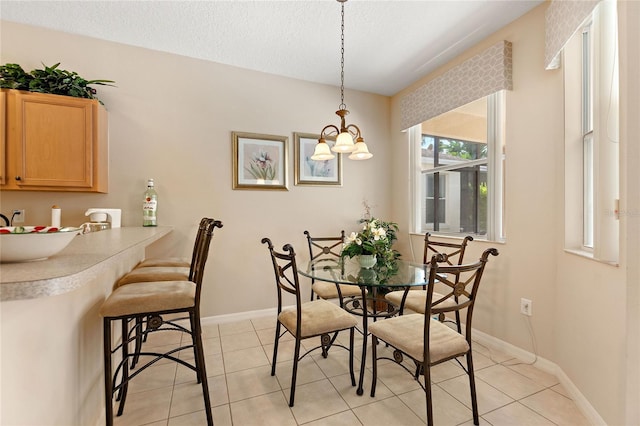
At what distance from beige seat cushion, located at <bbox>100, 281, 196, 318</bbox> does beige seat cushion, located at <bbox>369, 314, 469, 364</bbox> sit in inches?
43.5

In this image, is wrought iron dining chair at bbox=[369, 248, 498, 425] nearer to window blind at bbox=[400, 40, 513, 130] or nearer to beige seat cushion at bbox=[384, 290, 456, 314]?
beige seat cushion at bbox=[384, 290, 456, 314]

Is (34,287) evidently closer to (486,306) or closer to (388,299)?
(388,299)

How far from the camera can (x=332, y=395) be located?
1845 millimetres

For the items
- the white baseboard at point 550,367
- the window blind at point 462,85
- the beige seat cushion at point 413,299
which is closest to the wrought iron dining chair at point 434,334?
the beige seat cushion at point 413,299

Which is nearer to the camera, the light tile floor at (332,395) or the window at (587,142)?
the light tile floor at (332,395)

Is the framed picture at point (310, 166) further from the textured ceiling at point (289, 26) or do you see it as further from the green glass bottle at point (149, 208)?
the green glass bottle at point (149, 208)

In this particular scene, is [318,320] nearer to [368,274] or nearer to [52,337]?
[368,274]

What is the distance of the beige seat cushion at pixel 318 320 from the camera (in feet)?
5.88

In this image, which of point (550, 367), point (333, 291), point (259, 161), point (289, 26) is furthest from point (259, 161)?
point (550, 367)

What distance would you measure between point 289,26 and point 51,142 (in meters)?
2.13

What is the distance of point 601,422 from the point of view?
5.02 ft

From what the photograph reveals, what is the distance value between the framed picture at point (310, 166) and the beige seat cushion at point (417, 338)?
2.06m

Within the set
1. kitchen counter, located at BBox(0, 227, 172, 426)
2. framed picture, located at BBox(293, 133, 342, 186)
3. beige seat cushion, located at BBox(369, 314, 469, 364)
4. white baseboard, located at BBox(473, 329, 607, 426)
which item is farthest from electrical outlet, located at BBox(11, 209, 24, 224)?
white baseboard, located at BBox(473, 329, 607, 426)

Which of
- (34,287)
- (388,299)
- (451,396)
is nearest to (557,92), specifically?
(388,299)
